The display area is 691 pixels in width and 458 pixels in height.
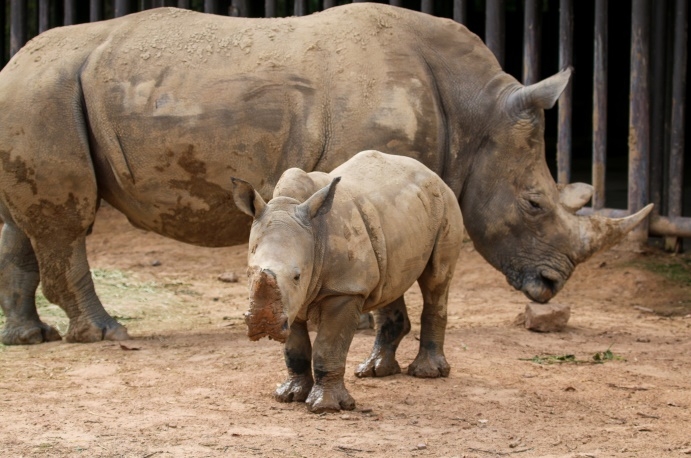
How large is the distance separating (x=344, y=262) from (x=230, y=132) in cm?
216

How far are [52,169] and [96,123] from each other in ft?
1.30

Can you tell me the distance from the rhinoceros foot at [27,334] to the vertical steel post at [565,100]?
490 cm

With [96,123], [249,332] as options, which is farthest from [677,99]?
[249,332]

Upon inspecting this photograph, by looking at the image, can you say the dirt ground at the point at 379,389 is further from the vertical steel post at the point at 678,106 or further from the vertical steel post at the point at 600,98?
the vertical steel post at the point at 600,98

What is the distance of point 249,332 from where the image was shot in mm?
4871

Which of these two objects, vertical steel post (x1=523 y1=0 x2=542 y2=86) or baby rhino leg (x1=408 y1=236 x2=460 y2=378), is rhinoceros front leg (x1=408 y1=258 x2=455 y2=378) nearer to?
baby rhino leg (x1=408 y1=236 x2=460 y2=378)

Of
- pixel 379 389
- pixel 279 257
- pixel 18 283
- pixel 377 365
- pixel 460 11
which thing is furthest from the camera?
pixel 460 11

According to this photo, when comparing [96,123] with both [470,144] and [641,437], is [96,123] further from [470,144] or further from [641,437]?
[641,437]

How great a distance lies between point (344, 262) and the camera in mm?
5402

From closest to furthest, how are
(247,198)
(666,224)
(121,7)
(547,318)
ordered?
(247,198), (547,318), (666,224), (121,7)

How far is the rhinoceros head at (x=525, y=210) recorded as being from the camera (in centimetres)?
777

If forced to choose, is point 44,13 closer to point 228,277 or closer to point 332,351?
point 228,277

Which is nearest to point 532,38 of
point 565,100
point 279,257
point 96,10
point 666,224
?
point 565,100

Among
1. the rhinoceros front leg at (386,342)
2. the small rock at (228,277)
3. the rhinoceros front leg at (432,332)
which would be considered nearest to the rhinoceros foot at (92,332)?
the rhinoceros front leg at (386,342)
